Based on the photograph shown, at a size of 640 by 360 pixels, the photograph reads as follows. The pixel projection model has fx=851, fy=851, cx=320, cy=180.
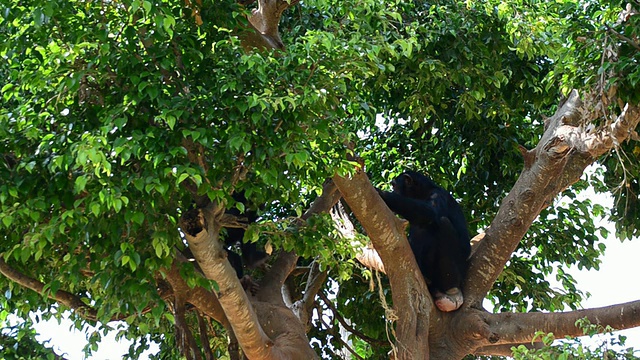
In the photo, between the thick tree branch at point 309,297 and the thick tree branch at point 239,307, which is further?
the thick tree branch at point 309,297

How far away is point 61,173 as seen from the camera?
444 cm

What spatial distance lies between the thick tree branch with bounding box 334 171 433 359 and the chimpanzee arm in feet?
2.36

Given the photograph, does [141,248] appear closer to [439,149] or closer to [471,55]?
[471,55]

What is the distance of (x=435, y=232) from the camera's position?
7.68 meters

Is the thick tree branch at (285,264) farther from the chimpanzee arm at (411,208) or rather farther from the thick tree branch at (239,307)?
the chimpanzee arm at (411,208)

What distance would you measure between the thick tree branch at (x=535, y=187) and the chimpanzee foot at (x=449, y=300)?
0.12 meters

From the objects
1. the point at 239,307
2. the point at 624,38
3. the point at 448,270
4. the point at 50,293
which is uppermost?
the point at 624,38

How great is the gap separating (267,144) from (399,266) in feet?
8.32

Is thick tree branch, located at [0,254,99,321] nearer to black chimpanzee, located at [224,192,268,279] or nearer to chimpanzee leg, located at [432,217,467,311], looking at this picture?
black chimpanzee, located at [224,192,268,279]

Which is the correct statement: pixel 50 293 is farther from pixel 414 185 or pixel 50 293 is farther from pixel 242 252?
pixel 414 185

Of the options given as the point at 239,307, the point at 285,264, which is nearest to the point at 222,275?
the point at 239,307

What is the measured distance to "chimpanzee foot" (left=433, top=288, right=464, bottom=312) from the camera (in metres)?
7.10

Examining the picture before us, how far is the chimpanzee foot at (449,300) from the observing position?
7.10m

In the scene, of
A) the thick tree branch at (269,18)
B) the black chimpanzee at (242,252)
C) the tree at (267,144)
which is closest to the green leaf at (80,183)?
the tree at (267,144)
